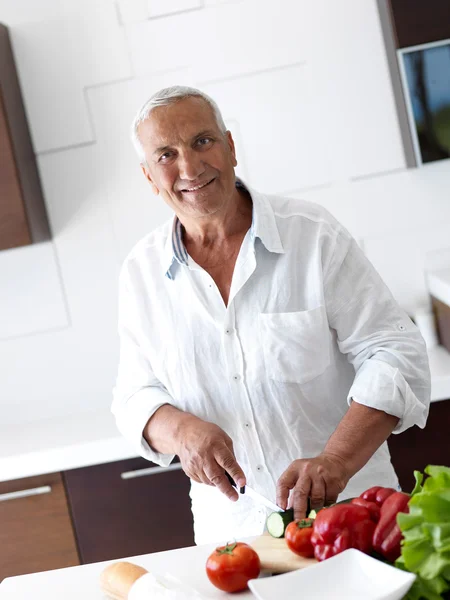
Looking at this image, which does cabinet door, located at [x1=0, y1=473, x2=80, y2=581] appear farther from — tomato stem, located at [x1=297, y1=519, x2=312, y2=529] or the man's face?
tomato stem, located at [x1=297, y1=519, x2=312, y2=529]

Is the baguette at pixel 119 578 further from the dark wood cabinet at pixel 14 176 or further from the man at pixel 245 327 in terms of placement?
the dark wood cabinet at pixel 14 176

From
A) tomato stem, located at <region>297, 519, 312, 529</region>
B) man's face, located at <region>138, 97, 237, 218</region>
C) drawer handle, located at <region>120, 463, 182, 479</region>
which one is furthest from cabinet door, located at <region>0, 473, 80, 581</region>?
tomato stem, located at <region>297, 519, 312, 529</region>

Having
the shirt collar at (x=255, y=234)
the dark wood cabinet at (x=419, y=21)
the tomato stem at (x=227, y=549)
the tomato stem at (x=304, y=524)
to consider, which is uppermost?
the dark wood cabinet at (x=419, y=21)

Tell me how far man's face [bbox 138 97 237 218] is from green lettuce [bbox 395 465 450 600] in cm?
80

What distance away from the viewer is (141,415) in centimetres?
159

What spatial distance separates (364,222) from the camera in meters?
2.59

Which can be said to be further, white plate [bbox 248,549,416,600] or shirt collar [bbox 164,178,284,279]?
shirt collar [bbox 164,178,284,279]

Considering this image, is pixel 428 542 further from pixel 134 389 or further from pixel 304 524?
pixel 134 389

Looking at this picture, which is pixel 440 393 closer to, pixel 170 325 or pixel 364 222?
pixel 364 222

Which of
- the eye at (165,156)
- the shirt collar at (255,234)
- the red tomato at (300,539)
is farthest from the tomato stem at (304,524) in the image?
the eye at (165,156)

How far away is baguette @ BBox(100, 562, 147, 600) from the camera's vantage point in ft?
3.71

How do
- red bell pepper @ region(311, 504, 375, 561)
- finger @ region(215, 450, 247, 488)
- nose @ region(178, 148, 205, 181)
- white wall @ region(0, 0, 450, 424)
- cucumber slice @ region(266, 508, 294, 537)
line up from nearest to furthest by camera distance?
red bell pepper @ region(311, 504, 375, 561) → cucumber slice @ region(266, 508, 294, 537) → finger @ region(215, 450, 247, 488) → nose @ region(178, 148, 205, 181) → white wall @ region(0, 0, 450, 424)

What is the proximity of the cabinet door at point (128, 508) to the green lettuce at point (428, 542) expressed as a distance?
1342 mm

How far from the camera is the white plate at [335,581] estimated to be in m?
0.96
